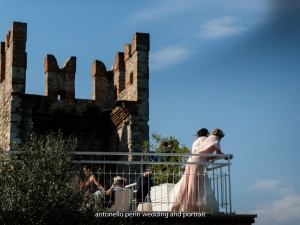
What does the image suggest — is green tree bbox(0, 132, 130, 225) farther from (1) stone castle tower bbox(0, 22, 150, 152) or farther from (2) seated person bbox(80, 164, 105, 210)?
(1) stone castle tower bbox(0, 22, 150, 152)

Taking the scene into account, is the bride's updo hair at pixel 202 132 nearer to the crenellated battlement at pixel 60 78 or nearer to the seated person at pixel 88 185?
the seated person at pixel 88 185

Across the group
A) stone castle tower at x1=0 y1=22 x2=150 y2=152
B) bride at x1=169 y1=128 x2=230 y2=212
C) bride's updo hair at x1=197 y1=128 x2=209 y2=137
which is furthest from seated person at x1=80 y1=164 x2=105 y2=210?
stone castle tower at x1=0 y1=22 x2=150 y2=152

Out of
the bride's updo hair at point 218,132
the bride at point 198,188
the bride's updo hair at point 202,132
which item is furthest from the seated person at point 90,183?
the bride's updo hair at point 218,132

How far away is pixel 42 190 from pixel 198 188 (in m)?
2.88

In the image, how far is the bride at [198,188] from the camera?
12938 mm

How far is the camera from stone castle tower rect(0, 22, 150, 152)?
75.4 feet

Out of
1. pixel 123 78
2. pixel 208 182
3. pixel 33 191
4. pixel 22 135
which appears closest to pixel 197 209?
pixel 208 182

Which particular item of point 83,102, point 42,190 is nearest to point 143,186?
point 42,190

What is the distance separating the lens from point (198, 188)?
12961 millimetres

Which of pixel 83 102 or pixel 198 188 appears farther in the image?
pixel 83 102

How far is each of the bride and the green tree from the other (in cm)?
133

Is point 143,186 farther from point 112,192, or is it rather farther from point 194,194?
point 194,194

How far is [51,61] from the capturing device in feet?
82.8

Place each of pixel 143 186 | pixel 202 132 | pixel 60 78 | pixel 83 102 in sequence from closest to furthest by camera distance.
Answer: pixel 202 132, pixel 143 186, pixel 60 78, pixel 83 102
